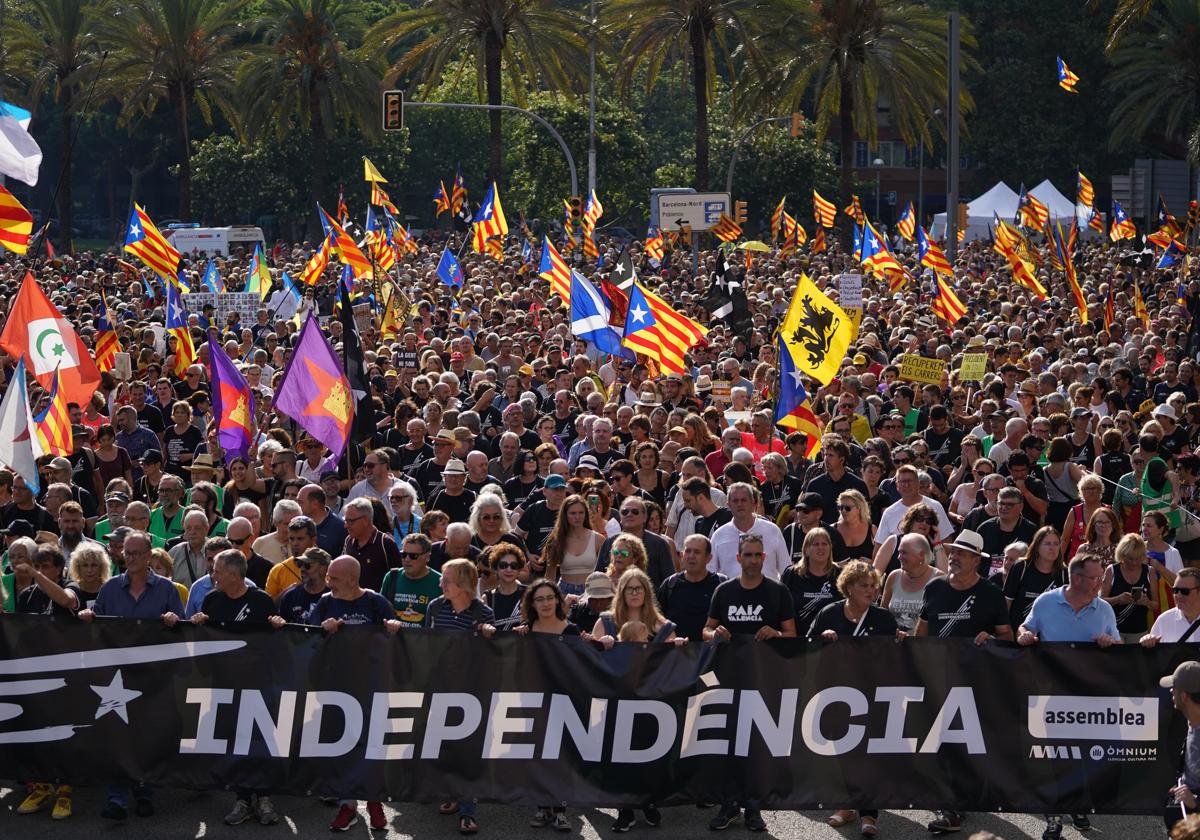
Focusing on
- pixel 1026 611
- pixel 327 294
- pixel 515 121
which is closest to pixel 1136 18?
pixel 327 294

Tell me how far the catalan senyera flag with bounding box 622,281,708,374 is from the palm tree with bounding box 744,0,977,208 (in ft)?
73.3

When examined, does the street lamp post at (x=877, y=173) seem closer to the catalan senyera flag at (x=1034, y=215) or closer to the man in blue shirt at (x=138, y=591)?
the catalan senyera flag at (x=1034, y=215)

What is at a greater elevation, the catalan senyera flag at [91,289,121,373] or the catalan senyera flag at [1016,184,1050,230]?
the catalan senyera flag at [1016,184,1050,230]

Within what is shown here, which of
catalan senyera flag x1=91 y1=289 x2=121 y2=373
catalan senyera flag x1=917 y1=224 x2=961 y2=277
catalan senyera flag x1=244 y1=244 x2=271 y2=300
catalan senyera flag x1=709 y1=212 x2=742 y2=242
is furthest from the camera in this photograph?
catalan senyera flag x1=709 y1=212 x2=742 y2=242

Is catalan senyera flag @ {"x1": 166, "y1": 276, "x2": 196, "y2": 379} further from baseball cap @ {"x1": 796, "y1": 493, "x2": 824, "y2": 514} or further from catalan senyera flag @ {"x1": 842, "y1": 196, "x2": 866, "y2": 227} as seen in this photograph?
catalan senyera flag @ {"x1": 842, "y1": 196, "x2": 866, "y2": 227}

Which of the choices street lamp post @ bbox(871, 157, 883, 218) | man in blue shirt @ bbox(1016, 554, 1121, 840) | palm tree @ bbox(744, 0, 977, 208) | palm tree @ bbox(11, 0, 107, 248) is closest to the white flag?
man in blue shirt @ bbox(1016, 554, 1121, 840)

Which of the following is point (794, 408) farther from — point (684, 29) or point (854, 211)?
point (684, 29)

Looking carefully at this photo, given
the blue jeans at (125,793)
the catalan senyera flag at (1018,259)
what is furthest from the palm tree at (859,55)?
the blue jeans at (125,793)

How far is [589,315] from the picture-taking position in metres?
19.0

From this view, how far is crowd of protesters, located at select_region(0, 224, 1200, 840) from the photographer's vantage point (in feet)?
29.3

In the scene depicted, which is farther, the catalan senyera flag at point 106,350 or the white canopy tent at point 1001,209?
the white canopy tent at point 1001,209

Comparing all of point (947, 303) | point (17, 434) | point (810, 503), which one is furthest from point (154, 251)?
point (810, 503)

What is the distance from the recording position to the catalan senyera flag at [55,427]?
12.3 meters

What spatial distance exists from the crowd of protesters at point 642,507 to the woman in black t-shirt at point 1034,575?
2 cm
